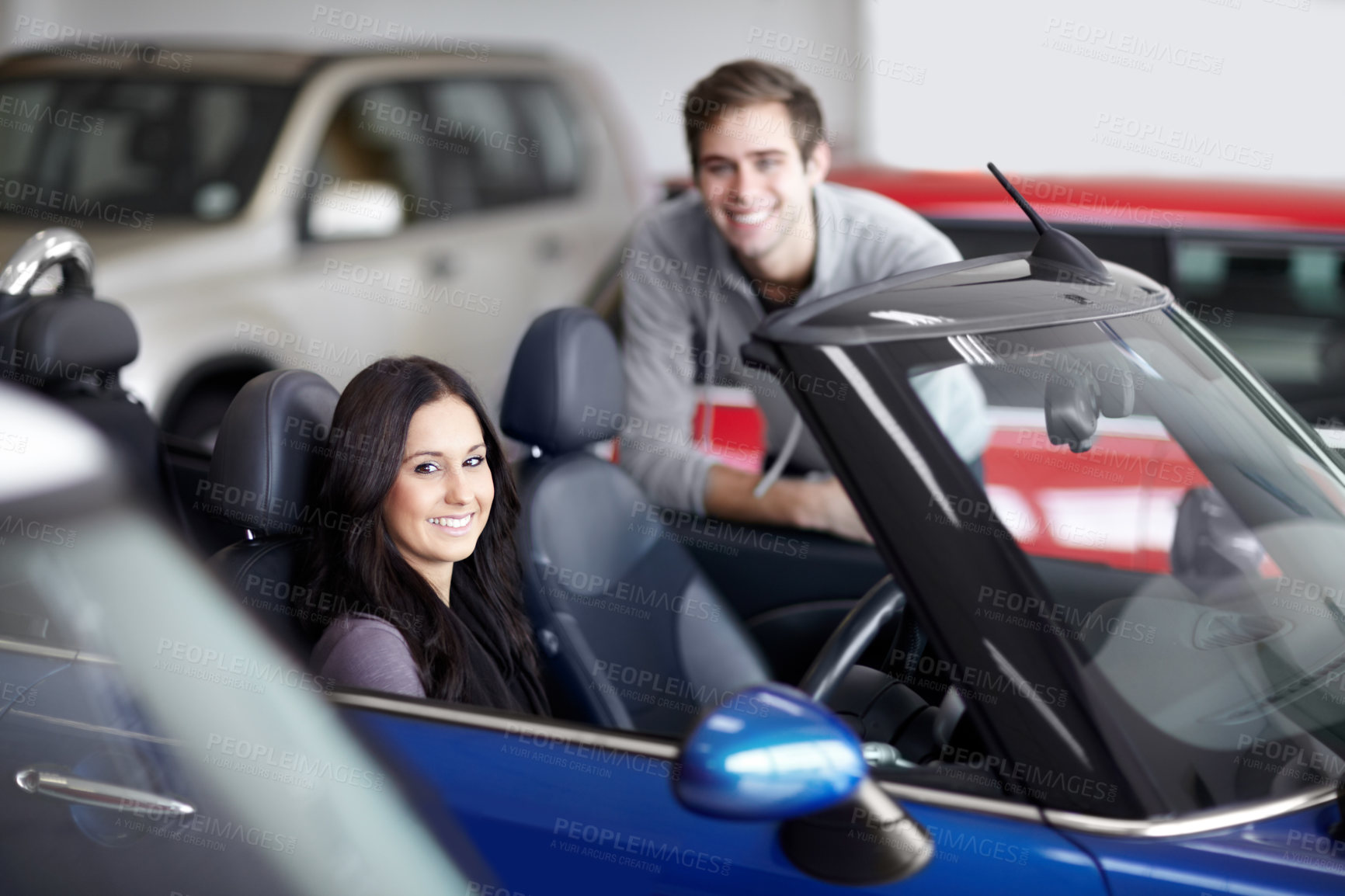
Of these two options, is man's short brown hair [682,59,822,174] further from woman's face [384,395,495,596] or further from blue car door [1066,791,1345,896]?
blue car door [1066,791,1345,896]

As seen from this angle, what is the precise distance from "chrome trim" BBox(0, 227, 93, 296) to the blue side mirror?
1.90 m

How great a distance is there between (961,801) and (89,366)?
71.9 inches

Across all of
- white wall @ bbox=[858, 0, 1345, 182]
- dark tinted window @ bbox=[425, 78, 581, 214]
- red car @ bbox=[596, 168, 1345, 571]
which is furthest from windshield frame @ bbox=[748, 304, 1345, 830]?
white wall @ bbox=[858, 0, 1345, 182]

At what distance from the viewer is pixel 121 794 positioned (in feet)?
4.96

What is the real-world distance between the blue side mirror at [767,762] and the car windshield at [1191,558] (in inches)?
9.5

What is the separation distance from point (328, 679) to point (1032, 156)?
6921 millimetres

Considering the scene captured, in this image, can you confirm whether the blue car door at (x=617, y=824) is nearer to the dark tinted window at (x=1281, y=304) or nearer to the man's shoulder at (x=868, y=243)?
the man's shoulder at (x=868, y=243)

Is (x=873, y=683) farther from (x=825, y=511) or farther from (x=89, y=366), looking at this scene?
(x=89, y=366)

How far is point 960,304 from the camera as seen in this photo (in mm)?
1540

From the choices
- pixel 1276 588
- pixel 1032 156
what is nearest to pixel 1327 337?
pixel 1276 588

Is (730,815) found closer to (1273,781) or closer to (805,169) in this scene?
(1273,781)

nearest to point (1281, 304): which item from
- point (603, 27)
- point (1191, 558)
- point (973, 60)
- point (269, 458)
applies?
point (1191, 558)

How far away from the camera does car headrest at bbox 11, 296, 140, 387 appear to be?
7.59 ft

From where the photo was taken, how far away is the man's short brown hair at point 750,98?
286 cm
